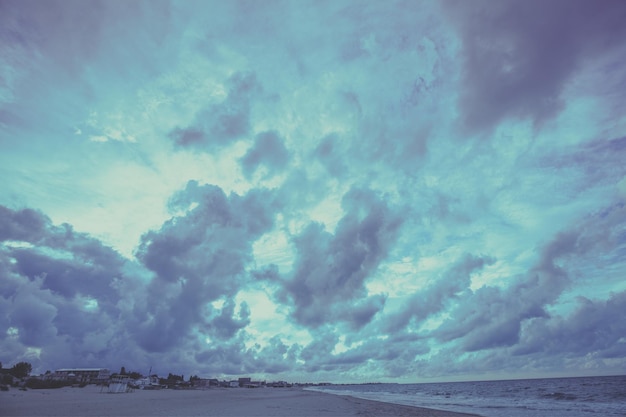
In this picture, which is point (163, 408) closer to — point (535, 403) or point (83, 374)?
point (535, 403)

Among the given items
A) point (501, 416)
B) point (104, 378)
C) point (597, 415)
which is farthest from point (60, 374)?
point (597, 415)

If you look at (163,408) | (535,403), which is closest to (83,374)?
(163,408)

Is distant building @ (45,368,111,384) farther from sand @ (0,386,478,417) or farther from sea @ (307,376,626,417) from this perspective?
sea @ (307,376,626,417)

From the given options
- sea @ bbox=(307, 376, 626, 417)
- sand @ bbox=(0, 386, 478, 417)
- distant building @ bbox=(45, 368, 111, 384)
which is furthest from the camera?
distant building @ bbox=(45, 368, 111, 384)

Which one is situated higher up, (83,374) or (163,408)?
(163,408)

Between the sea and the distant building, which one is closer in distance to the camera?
the sea

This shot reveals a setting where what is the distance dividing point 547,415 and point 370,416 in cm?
2242

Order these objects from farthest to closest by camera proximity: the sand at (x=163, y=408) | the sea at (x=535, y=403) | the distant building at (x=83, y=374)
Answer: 1. the distant building at (x=83, y=374)
2. the sea at (x=535, y=403)
3. the sand at (x=163, y=408)

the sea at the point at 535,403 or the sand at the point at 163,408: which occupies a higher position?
the sand at the point at 163,408

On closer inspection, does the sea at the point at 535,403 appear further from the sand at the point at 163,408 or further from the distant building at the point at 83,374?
the distant building at the point at 83,374

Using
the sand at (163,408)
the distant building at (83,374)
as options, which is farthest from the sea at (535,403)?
the distant building at (83,374)

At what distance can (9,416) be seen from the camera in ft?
92.3

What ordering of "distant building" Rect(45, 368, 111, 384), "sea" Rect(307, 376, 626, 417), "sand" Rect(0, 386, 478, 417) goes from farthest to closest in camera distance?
"distant building" Rect(45, 368, 111, 384)
"sea" Rect(307, 376, 626, 417)
"sand" Rect(0, 386, 478, 417)

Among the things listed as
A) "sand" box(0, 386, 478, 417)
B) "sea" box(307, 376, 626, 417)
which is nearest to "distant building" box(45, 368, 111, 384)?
"sand" box(0, 386, 478, 417)
